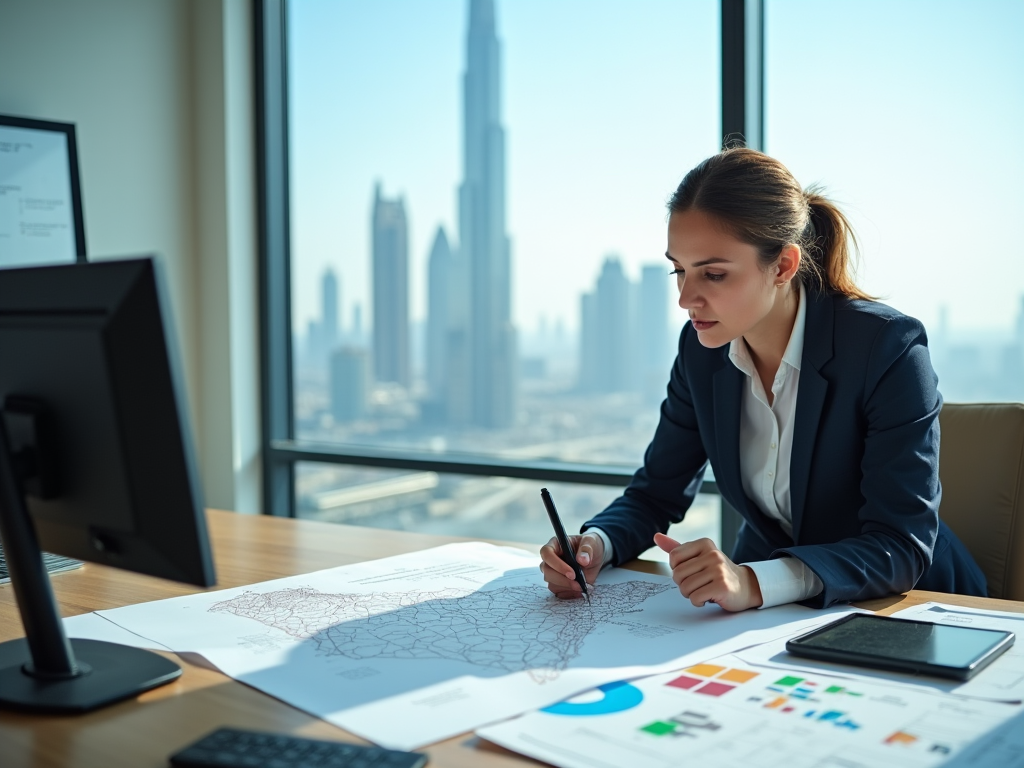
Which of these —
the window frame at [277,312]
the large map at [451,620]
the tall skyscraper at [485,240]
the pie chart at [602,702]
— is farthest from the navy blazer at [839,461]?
the window frame at [277,312]

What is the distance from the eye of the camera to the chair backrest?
163cm

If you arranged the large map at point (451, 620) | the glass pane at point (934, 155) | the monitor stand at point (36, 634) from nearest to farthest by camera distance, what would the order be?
the monitor stand at point (36, 634) → the large map at point (451, 620) → the glass pane at point (934, 155)

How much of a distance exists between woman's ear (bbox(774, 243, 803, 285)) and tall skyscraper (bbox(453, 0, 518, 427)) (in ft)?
4.61

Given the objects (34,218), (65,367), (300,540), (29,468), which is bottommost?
(300,540)

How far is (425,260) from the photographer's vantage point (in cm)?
319

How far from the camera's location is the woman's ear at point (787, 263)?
1666mm

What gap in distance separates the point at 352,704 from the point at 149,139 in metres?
2.74

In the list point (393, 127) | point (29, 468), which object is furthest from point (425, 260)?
point (29, 468)

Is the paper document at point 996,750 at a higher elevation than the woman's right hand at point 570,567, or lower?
higher

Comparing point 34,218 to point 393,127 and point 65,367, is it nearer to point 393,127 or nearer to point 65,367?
point 393,127

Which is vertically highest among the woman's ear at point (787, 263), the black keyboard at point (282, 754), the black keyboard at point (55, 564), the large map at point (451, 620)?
the woman's ear at point (787, 263)

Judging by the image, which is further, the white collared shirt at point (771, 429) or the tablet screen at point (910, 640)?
the white collared shirt at point (771, 429)

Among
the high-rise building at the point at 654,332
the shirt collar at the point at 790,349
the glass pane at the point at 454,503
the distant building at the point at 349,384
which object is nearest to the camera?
the shirt collar at the point at 790,349

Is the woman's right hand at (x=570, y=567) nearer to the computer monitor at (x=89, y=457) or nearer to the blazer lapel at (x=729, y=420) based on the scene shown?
the blazer lapel at (x=729, y=420)
